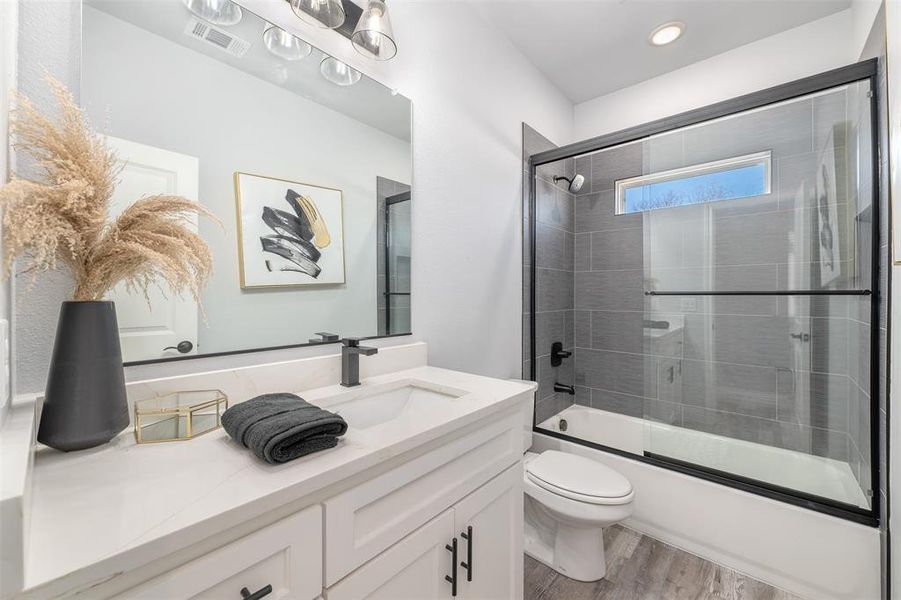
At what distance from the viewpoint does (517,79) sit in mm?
2166

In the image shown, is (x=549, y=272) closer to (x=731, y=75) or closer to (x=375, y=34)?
(x=731, y=75)

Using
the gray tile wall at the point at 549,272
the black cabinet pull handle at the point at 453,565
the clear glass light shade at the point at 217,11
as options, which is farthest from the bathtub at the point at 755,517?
the clear glass light shade at the point at 217,11

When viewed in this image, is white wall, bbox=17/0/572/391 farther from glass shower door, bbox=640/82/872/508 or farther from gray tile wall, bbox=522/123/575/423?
glass shower door, bbox=640/82/872/508

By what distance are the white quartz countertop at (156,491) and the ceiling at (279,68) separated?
0.95 metres

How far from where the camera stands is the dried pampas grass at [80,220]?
0.61 m

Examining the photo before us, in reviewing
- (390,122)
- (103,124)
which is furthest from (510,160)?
(103,124)

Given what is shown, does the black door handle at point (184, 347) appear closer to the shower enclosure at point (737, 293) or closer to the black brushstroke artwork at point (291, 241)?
the black brushstroke artwork at point (291, 241)

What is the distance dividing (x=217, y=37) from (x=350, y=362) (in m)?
0.97

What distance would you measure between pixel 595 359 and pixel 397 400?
1781mm

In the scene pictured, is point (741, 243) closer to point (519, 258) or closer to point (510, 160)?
point (519, 258)

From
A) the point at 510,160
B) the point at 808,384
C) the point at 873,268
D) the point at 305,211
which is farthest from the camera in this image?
the point at 510,160

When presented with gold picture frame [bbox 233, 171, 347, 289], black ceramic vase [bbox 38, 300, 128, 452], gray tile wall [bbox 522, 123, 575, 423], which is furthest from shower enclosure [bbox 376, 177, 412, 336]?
gray tile wall [bbox 522, 123, 575, 423]

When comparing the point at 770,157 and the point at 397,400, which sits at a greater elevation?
the point at 770,157

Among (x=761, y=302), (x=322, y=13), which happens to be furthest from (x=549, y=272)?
(x=322, y=13)
